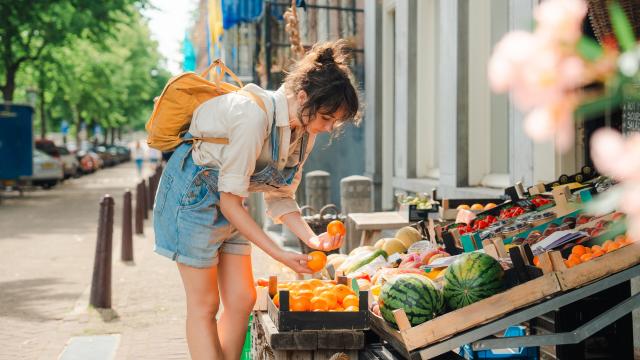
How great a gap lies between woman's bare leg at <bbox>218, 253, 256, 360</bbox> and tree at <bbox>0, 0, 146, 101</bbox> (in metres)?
24.2

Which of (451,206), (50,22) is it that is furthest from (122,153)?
(451,206)

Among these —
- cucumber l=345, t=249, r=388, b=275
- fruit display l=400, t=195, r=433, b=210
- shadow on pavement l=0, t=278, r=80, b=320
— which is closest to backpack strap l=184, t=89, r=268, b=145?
cucumber l=345, t=249, r=388, b=275

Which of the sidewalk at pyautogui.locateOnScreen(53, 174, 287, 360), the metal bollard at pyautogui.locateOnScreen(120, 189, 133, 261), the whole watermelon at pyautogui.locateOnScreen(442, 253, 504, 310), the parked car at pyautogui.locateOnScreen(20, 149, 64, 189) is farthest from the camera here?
the parked car at pyautogui.locateOnScreen(20, 149, 64, 189)

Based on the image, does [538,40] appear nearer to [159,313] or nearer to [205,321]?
[205,321]

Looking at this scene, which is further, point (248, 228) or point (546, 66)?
point (248, 228)

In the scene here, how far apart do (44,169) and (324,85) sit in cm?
3058

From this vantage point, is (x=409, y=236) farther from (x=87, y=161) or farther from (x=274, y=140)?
(x=87, y=161)

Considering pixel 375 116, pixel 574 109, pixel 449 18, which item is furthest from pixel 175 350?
pixel 375 116

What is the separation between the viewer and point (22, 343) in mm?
6598

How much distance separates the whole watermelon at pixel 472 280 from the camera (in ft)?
10.5

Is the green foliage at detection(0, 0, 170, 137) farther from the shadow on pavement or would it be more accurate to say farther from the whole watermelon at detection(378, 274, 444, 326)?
the whole watermelon at detection(378, 274, 444, 326)

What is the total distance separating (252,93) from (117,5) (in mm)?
26354

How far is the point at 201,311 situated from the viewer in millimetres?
3623

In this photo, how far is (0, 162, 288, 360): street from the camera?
6523 mm
